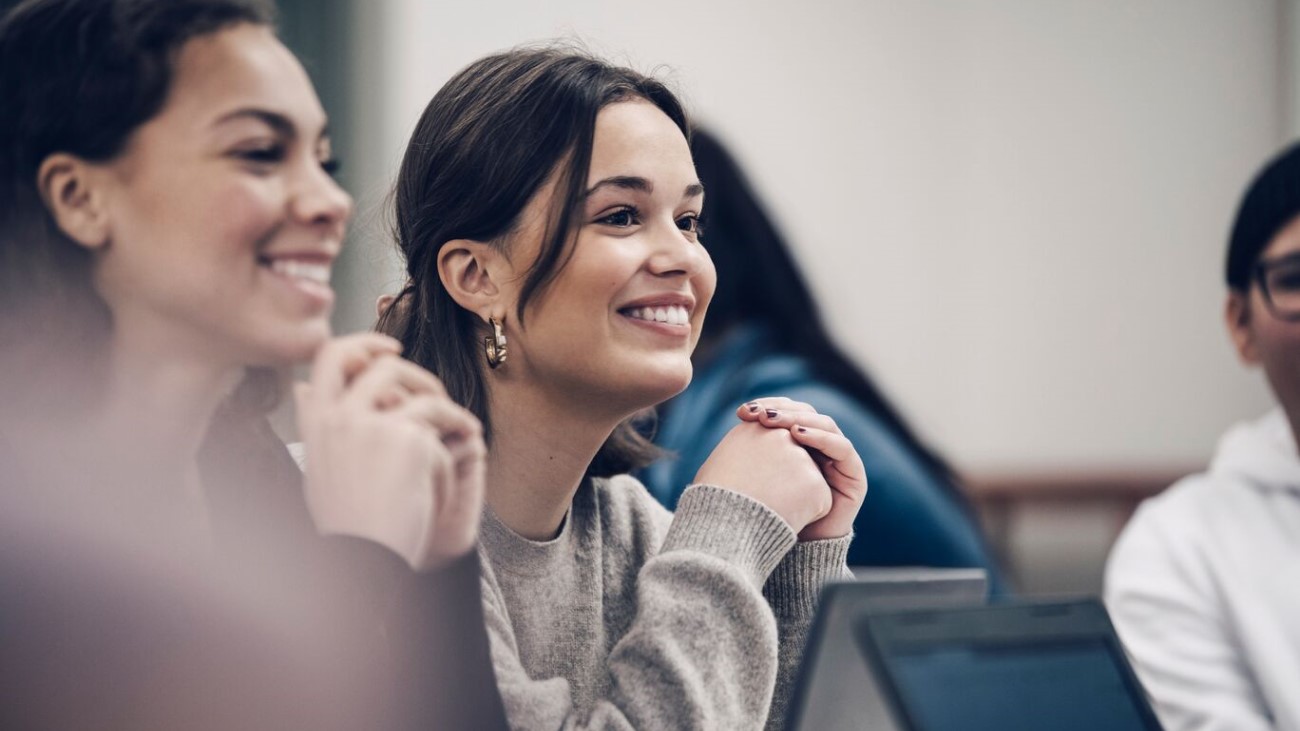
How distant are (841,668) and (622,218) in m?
0.25

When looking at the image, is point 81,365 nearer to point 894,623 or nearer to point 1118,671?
point 894,623

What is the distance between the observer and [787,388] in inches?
57.2

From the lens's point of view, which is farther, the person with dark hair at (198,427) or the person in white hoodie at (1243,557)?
the person in white hoodie at (1243,557)

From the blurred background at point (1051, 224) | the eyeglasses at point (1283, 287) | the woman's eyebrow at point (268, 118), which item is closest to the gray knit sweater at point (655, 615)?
the woman's eyebrow at point (268, 118)

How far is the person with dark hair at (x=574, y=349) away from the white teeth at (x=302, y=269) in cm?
7

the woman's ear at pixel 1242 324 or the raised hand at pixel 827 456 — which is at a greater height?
the raised hand at pixel 827 456

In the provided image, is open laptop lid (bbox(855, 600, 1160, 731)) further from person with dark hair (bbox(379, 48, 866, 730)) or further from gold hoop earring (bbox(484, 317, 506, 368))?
gold hoop earring (bbox(484, 317, 506, 368))

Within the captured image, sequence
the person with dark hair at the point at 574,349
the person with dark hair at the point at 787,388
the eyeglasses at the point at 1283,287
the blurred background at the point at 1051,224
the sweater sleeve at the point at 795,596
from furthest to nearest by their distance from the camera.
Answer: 1. the blurred background at the point at 1051,224
2. the person with dark hair at the point at 787,388
3. the eyeglasses at the point at 1283,287
4. the sweater sleeve at the point at 795,596
5. the person with dark hair at the point at 574,349

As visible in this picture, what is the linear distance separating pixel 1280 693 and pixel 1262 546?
16 cm

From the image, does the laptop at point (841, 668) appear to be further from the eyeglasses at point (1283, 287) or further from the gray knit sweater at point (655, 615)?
the eyeglasses at point (1283, 287)

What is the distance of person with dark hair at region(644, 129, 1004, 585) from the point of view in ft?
4.56

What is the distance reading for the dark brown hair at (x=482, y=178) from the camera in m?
0.64

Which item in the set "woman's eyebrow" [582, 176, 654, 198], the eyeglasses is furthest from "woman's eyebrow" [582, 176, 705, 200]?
the eyeglasses

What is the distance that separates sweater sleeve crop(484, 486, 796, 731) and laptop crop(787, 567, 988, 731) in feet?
0.09
